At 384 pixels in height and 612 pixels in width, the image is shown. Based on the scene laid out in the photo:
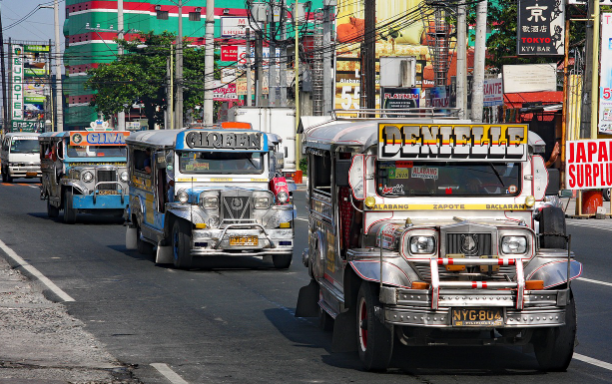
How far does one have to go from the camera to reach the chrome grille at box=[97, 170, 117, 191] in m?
24.6

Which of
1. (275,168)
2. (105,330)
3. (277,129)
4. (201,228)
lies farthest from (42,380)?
(277,129)

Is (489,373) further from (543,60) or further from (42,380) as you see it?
(543,60)

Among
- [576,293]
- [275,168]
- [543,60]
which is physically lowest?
[576,293]

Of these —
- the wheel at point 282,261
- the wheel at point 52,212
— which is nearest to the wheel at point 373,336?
the wheel at point 282,261

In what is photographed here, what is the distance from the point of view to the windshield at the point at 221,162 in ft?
53.1

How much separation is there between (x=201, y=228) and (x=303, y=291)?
186 inches

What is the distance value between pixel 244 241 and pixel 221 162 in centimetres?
168

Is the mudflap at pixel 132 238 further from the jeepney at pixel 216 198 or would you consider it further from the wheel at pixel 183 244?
the wheel at pixel 183 244

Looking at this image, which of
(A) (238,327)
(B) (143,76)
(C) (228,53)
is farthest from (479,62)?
(B) (143,76)

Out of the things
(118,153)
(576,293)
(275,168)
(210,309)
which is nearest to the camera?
(210,309)

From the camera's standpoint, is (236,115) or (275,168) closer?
(275,168)

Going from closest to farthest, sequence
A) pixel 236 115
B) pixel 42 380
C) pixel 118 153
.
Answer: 1. pixel 42 380
2. pixel 118 153
3. pixel 236 115

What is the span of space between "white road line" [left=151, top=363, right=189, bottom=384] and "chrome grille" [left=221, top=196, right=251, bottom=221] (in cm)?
689

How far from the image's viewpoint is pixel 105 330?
1048 centimetres
